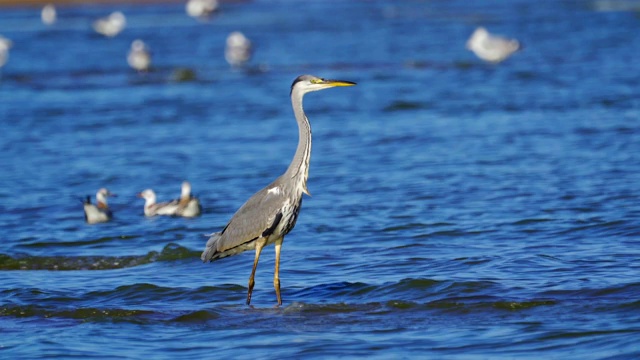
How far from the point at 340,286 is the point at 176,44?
28211 millimetres

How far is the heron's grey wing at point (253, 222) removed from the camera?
877cm

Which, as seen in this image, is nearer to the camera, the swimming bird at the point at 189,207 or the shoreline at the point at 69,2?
the swimming bird at the point at 189,207

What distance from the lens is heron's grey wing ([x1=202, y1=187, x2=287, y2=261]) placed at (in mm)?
8773

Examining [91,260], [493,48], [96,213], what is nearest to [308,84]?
[91,260]

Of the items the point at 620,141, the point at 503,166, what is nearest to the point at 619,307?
the point at 503,166

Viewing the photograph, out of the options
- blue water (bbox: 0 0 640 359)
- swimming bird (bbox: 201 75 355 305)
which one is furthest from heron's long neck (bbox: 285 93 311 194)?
blue water (bbox: 0 0 640 359)

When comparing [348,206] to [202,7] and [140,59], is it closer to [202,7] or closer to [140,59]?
[140,59]

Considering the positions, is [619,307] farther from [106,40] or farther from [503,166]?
[106,40]

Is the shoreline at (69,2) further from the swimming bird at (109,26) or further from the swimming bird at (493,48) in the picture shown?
the swimming bird at (493,48)

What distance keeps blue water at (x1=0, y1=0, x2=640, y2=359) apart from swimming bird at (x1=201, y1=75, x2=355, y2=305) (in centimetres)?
48

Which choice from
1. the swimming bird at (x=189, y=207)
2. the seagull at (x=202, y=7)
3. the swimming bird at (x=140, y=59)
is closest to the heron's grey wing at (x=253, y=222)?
the swimming bird at (x=189, y=207)

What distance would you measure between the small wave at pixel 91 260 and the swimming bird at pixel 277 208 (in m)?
2.00

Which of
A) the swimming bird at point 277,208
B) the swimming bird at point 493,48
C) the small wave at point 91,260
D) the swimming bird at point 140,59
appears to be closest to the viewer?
the swimming bird at point 277,208

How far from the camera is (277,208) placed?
28.7ft
